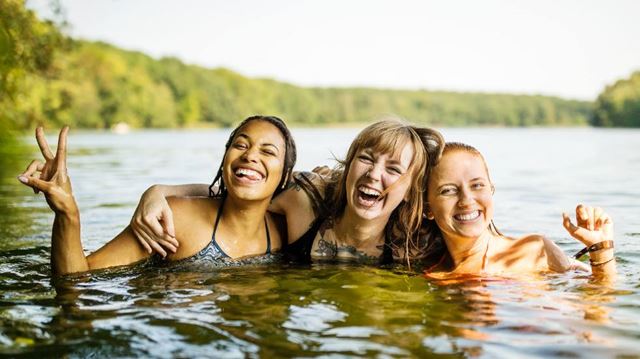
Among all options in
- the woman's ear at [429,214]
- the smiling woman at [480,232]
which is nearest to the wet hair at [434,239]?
the smiling woman at [480,232]

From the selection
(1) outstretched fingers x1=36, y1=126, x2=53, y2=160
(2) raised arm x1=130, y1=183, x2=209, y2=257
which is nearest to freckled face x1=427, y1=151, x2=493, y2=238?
(2) raised arm x1=130, y1=183, x2=209, y2=257

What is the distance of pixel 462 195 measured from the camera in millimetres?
5250

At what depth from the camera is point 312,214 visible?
616 cm

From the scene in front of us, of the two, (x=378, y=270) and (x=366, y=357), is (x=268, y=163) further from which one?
(x=366, y=357)

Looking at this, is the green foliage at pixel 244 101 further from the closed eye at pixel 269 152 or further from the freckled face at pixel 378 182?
the freckled face at pixel 378 182

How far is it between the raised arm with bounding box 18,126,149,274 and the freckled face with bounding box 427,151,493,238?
90.8 inches

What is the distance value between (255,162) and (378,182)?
37.2 inches

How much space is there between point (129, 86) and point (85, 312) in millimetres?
103997

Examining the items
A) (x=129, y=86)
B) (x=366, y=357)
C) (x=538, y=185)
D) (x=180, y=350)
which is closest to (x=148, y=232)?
(x=180, y=350)

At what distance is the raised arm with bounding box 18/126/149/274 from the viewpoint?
4457mm

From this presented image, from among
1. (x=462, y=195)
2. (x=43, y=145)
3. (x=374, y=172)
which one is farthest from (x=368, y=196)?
(x=43, y=145)

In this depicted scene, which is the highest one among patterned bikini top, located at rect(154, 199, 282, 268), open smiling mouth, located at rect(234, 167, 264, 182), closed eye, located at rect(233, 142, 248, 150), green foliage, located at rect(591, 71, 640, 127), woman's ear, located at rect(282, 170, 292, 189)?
green foliage, located at rect(591, 71, 640, 127)

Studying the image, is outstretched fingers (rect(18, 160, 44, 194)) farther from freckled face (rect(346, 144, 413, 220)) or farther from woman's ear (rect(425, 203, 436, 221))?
woman's ear (rect(425, 203, 436, 221))

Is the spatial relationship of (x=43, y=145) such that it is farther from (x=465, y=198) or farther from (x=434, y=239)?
(x=434, y=239)
